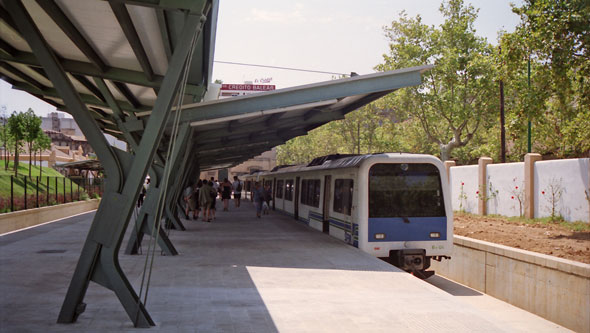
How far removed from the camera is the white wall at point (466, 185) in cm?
2242

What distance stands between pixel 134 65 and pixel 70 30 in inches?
91.8

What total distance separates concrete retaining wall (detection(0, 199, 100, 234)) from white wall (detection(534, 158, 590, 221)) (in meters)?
15.9

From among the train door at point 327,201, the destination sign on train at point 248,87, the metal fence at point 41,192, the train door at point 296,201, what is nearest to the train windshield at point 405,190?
the train door at point 327,201

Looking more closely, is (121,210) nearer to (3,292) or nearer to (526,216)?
(3,292)

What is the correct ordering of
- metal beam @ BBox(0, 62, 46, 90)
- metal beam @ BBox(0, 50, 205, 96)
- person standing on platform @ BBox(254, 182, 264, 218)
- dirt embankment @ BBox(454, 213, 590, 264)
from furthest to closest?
1. person standing on platform @ BBox(254, 182, 264, 218)
2. dirt embankment @ BBox(454, 213, 590, 264)
3. metal beam @ BBox(0, 62, 46, 90)
4. metal beam @ BBox(0, 50, 205, 96)

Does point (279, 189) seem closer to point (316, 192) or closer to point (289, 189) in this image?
point (289, 189)

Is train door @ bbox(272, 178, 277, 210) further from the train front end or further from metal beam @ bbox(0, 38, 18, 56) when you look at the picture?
metal beam @ bbox(0, 38, 18, 56)

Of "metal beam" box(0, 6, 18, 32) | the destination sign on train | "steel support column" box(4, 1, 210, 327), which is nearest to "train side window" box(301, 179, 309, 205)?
"metal beam" box(0, 6, 18, 32)

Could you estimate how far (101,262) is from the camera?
6246mm

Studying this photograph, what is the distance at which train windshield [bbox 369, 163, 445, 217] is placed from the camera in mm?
12531

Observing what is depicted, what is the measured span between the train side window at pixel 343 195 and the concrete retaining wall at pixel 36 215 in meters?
9.15

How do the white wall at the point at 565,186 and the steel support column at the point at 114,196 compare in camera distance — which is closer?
the steel support column at the point at 114,196

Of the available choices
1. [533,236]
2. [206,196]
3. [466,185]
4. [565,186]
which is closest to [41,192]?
[206,196]

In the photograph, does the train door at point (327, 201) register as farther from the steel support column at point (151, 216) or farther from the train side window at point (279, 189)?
the train side window at point (279, 189)
